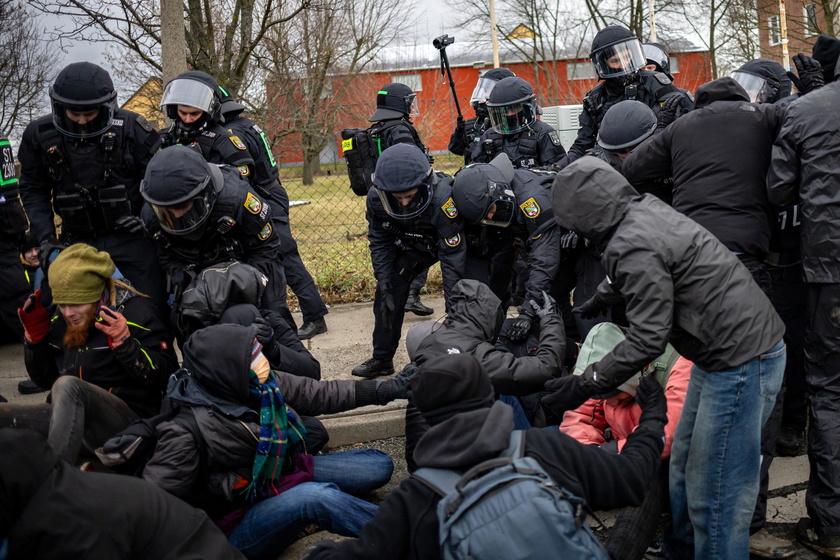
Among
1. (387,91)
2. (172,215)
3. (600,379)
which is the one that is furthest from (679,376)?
(387,91)

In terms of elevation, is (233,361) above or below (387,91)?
below

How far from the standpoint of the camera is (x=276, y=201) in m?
5.67

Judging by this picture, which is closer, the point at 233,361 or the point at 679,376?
the point at 233,361

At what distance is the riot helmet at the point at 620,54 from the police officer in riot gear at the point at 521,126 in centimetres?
59

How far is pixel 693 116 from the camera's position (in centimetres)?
354

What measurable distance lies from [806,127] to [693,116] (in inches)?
20.0

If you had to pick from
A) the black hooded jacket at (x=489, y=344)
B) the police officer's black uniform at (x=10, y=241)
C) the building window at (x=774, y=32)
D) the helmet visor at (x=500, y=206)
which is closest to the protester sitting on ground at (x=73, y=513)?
the black hooded jacket at (x=489, y=344)

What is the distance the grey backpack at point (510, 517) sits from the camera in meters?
1.89

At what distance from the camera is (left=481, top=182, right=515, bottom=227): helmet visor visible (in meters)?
4.42

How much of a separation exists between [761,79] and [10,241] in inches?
196

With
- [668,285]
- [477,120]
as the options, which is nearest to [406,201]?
[668,285]

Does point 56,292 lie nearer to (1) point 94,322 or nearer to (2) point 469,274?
(1) point 94,322

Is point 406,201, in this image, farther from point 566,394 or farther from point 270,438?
point 270,438

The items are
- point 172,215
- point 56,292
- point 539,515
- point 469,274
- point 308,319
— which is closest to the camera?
point 539,515
